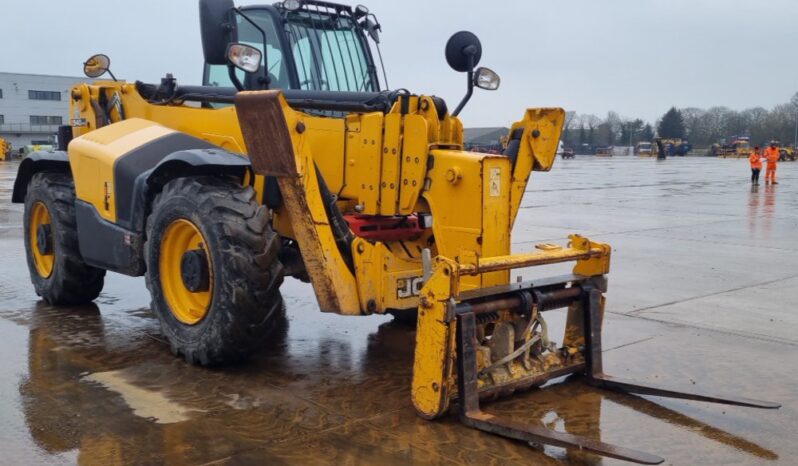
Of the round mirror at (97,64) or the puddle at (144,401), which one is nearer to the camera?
the puddle at (144,401)

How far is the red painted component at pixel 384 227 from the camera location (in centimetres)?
570

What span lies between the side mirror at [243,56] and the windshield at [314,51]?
821 millimetres

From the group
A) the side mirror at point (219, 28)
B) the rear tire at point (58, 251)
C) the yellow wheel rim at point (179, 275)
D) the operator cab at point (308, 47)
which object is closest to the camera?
the side mirror at point (219, 28)

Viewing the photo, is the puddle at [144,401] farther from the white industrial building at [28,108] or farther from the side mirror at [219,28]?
the white industrial building at [28,108]

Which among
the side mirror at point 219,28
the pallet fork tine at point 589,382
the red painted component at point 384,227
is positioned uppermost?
the side mirror at point 219,28

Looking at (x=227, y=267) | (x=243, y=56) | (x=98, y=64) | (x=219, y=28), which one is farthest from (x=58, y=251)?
A: (x=243, y=56)

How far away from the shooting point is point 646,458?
379cm

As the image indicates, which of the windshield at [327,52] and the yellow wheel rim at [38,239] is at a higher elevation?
the windshield at [327,52]

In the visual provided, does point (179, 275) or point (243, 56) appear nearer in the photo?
point (243, 56)

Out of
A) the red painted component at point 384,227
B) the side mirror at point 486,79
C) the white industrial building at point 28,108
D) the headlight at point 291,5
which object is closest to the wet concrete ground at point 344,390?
the red painted component at point 384,227

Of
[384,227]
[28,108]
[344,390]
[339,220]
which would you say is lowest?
[344,390]

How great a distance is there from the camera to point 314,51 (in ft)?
20.7

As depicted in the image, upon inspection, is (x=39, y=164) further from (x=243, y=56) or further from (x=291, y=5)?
(x=243, y=56)

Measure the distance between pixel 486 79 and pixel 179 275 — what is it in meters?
2.55
